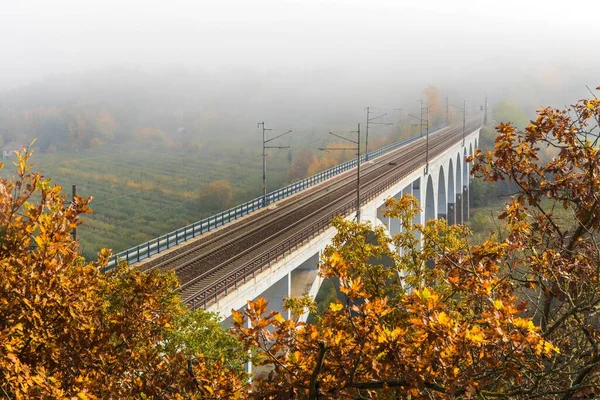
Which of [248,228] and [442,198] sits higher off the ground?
[248,228]

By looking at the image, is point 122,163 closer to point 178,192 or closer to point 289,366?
point 178,192

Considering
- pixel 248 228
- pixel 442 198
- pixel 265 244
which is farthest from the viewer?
pixel 442 198

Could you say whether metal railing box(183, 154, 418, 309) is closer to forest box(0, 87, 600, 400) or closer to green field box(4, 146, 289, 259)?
forest box(0, 87, 600, 400)

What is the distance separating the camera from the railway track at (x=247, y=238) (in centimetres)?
2358

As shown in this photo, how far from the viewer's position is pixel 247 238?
1207 inches

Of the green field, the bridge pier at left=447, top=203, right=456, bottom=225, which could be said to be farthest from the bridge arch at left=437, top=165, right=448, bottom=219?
the green field

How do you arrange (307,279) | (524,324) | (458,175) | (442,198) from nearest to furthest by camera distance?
(524,324), (307,279), (442,198), (458,175)

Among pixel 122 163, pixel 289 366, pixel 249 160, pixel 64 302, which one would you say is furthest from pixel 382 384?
pixel 249 160

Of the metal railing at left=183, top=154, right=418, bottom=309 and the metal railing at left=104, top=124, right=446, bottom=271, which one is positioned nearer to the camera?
the metal railing at left=183, top=154, right=418, bottom=309

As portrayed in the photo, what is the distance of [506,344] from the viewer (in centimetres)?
534

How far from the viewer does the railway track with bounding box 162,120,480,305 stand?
77.4 ft

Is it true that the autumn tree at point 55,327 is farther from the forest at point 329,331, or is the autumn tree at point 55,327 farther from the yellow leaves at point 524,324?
the yellow leaves at point 524,324

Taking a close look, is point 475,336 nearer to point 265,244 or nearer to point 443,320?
point 443,320

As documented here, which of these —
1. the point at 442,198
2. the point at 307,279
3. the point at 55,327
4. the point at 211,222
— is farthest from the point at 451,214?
the point at 55,327
